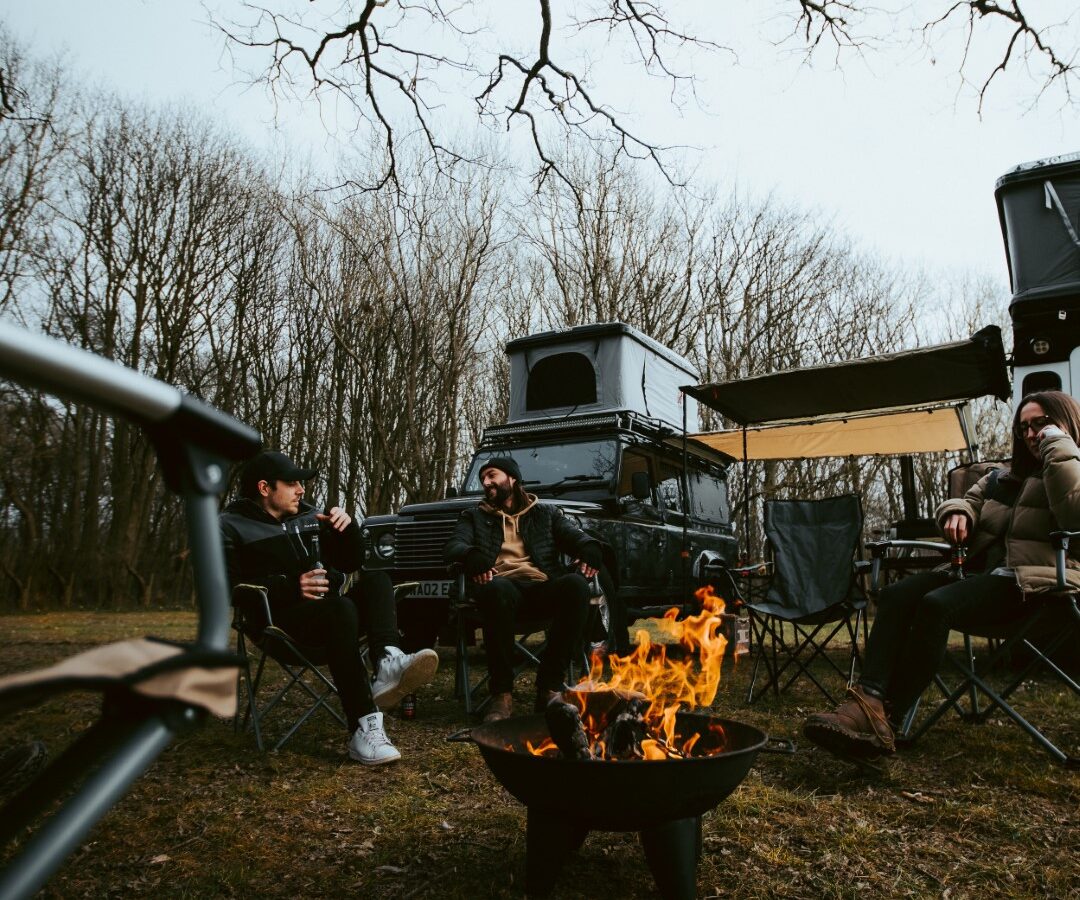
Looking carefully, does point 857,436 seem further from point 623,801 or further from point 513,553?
point 623,801

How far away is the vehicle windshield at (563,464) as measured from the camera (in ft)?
20.7

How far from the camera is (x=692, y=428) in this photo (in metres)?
8.38

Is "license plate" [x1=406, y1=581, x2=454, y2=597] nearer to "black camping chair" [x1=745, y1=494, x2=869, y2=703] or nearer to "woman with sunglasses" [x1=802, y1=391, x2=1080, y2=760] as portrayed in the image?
"black camping chair" [x1=745, y1=494, x2=869, y2=703]

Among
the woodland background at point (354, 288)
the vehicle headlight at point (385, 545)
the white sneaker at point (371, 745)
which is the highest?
the woodland background at point (354, 288)

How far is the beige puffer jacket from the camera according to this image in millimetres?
2963

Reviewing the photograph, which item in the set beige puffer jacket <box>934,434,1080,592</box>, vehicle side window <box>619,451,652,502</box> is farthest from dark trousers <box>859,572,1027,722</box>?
vehicle side window <box>619,451,652,502</box>

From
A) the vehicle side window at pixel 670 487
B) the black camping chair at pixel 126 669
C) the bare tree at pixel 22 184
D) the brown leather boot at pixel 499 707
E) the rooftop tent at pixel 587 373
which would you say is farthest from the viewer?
the bare tree at pixel 22 184

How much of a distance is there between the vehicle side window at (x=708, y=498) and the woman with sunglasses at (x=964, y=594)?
4.38m

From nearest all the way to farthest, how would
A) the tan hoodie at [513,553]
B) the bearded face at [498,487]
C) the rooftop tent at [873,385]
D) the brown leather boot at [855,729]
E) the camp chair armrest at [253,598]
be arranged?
the brown leather boot at [855,729], the camp chair armrest at [253,598], the tan hoodie at [513,553], the bearded face at [498,487], the rooftop tent at [873,385]

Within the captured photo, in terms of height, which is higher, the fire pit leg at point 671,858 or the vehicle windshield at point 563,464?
the vehicle windshield at point 563,464

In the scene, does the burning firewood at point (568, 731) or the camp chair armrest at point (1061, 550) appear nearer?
the burning firewood at point (568, 731)

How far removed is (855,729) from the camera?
2840 millimetres

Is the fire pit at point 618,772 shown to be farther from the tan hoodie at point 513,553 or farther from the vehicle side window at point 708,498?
the vehicle side window at point 708,498

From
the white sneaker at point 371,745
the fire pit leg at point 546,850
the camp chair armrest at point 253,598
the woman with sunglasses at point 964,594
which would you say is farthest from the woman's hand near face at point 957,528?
the camp chair armrest at point 253,598
